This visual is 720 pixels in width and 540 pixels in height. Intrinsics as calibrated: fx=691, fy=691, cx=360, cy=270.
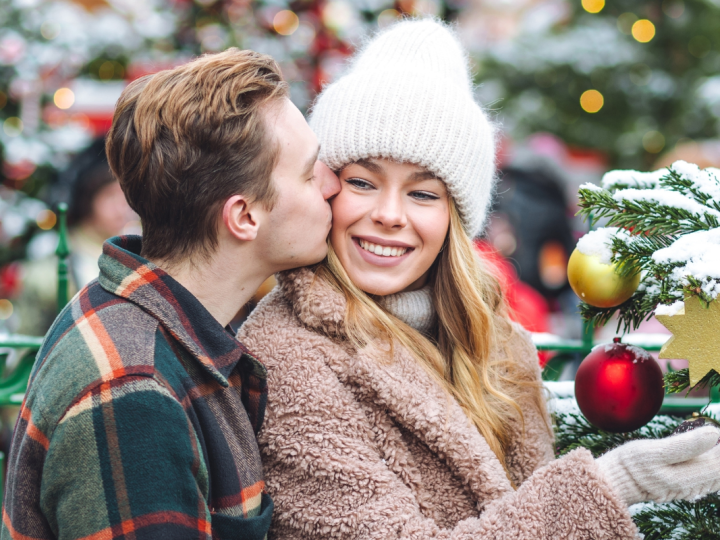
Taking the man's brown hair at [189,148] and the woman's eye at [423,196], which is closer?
the man's brown hair at [189,148]

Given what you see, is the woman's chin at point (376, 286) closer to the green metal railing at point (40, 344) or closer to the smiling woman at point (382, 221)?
the smiling woman at point (382, 221)

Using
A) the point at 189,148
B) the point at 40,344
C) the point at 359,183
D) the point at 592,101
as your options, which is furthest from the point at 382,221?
the point at 592,101

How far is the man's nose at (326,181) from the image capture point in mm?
1995

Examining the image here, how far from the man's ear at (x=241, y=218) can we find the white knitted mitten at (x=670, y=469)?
100 centimetres

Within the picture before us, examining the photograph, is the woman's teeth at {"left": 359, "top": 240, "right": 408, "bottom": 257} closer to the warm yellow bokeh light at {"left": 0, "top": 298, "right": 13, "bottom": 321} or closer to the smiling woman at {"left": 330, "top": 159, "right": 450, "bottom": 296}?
the smiling woman at {"left": 330, "top": 159, "right": 450, "bottom": 296}

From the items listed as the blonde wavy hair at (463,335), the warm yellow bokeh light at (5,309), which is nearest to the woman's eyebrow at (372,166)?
the blonde wavy hair at (463,335)

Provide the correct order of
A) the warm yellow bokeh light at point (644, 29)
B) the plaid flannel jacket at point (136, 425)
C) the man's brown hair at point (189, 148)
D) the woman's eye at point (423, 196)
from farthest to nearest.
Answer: the warm yellow bokeh light at point (644, 29)
the woman's eye at point (423, 196)
the man's brown hair at point (189, 148)
the plaid flannel jacket at point (136, 425)

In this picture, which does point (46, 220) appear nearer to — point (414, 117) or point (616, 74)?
point (414, 117)

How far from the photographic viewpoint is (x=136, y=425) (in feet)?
4.26

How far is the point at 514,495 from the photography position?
5.35ft

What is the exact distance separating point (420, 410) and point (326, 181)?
0.71m

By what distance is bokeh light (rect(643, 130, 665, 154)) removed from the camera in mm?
8031

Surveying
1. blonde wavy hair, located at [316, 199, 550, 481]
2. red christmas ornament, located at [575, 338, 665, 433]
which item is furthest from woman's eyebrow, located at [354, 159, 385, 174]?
red christmas ornament, located at [575, 338, 665, 433]

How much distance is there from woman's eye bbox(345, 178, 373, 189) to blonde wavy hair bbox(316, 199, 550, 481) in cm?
22
